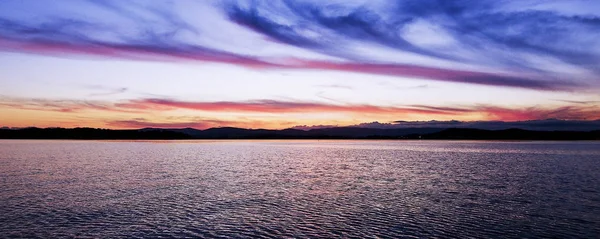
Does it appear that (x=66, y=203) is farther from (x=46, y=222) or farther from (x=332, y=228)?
(x=332, y=228)

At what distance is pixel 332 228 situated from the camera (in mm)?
29297

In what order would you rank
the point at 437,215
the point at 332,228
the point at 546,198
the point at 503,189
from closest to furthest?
1. the point at 332,228
2. the point at 437,215
3. the point at 546,198
4. the point at 503,189

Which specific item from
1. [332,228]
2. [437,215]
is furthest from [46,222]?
[437,215]

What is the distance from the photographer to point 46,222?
30.3m

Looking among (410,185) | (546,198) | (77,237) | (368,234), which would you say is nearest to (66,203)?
(77,237)

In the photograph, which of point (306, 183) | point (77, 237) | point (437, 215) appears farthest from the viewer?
point (306, 183)

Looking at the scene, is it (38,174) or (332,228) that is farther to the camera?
(38,174)

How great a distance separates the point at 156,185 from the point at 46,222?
21.7 metres

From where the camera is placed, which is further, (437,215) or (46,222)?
(437,215)

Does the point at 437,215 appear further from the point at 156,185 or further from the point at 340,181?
the point at 156,185

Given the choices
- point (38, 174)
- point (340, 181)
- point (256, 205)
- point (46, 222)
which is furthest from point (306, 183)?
point (38, 174)

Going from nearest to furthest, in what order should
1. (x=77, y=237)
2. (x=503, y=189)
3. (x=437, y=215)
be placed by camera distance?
(x=77, y=237), (x=437, y=215), (x=503, y=189)

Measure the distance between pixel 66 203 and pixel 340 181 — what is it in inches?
1277

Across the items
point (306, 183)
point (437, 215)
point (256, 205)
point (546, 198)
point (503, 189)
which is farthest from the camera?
point (306, 183)
